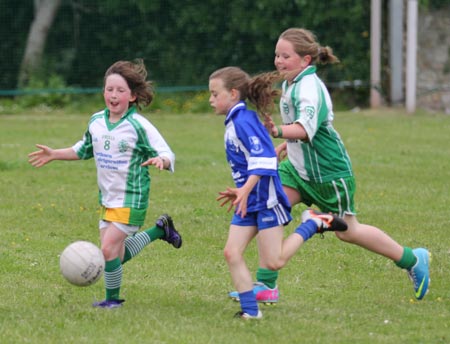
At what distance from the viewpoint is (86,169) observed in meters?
13.3

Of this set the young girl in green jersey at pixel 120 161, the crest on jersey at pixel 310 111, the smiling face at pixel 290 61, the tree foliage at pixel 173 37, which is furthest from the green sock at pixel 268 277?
the tree foliage at pixel 173 37

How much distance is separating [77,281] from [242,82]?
5.13 ft

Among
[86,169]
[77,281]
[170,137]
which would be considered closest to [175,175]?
[86,169]

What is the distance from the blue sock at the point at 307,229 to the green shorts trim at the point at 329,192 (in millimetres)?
368

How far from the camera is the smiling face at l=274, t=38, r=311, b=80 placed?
661 cm

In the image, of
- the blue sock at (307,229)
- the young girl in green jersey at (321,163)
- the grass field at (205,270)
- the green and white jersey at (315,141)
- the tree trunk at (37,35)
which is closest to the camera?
the grass field at (205,270)

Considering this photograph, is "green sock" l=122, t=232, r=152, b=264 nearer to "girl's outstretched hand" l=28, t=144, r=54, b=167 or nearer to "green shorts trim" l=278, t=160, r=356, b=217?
"girl's outstretched hand" l=28, t=144, r=54, b=167

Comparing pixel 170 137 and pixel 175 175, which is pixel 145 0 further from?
pixel 175 175

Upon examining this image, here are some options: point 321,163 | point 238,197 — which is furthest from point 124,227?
point 321,163

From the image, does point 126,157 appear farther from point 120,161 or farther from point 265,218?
point 265,218

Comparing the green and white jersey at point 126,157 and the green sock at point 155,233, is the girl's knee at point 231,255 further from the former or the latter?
the green sock at point 155,233

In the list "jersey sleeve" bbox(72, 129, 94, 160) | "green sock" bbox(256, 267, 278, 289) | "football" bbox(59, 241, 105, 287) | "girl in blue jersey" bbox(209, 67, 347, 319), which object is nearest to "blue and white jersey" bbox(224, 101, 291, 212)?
"girl in blue jersey" bbox(209, 67, 347, 319)

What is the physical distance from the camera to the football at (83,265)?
19.8 ft

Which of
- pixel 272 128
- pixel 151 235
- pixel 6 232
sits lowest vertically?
pixel 6 232
